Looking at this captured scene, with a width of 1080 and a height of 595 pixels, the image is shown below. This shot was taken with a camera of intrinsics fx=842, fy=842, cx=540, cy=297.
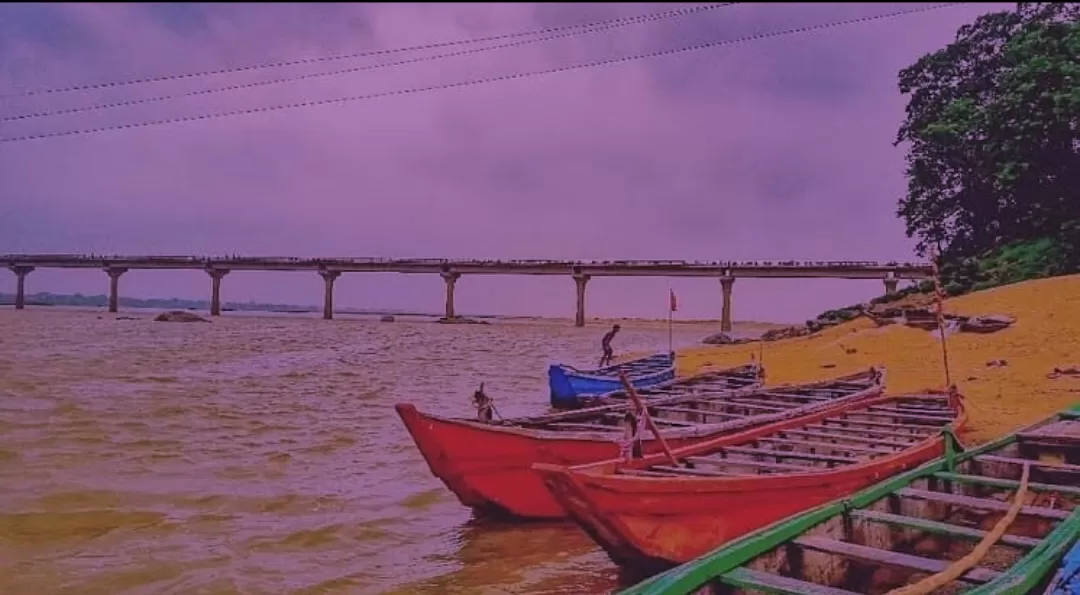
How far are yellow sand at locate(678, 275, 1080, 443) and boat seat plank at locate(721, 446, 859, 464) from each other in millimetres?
4947

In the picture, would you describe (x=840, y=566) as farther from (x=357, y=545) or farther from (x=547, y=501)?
(x=357, y=545)

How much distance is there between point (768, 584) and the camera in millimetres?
4477

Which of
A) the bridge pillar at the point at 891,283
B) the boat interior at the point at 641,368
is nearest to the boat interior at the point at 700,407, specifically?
the boat interior at the point at 641,368

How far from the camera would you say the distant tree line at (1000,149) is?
32.2m

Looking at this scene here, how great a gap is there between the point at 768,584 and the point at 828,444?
5035 mm

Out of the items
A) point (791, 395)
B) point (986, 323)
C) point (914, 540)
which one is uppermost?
point (986, 323)

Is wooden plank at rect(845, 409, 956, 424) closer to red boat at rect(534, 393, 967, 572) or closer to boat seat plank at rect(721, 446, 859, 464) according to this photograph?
red boat at rect(534, 393, 967, 572)

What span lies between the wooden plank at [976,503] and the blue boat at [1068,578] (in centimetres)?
A: 169

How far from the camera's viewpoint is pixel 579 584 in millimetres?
7270

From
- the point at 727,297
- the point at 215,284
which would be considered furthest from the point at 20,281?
the point at 727,297

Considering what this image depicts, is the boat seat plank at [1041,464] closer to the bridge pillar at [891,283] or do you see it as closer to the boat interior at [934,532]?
the boat interior at [934,532]

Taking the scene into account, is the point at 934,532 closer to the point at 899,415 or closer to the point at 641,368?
the point at 899,415

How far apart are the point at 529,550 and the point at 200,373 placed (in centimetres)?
2023

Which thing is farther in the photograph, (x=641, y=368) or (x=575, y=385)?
(x=641, y=368)
